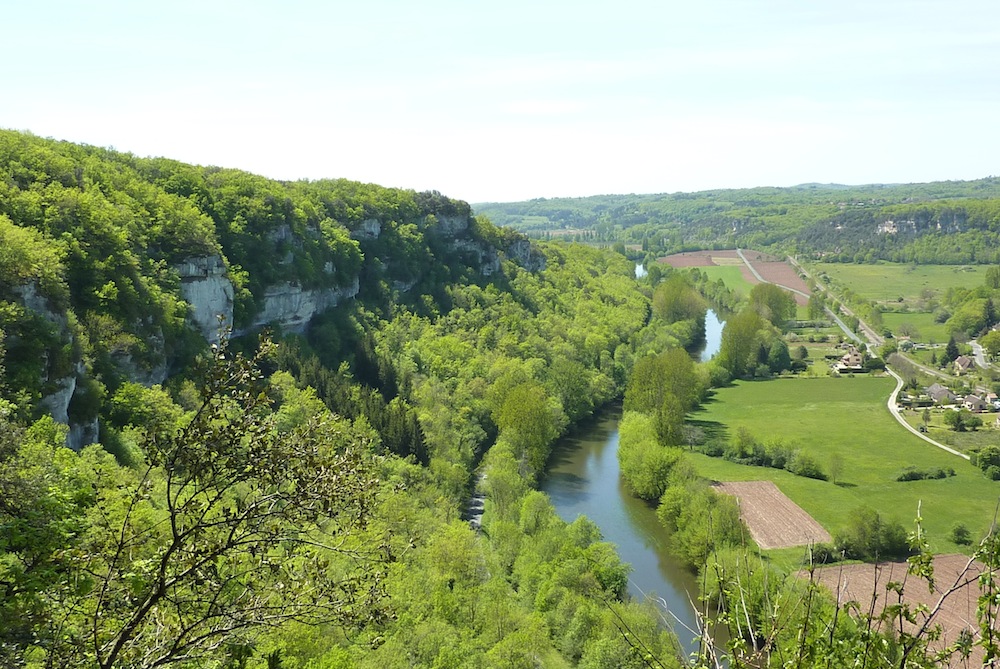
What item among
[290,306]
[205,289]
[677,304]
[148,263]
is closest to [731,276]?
[677,304]

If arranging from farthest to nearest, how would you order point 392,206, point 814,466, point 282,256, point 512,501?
point 392,206 → point 282,256 → point 814,466 → point 512,501

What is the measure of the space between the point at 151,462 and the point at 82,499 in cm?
273

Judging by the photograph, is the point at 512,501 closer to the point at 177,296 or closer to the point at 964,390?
the point at 177,296

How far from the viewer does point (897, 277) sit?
135500mm

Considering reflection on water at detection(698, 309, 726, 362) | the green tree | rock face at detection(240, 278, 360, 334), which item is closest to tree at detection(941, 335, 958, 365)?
reflection on water at detection(698, 309, 726, 362)

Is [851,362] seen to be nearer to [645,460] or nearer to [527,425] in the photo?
[645,460]

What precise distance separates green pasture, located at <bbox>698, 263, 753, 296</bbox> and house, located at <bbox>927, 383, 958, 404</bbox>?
5174cm

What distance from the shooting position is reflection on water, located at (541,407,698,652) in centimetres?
2973

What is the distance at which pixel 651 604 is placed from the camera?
77.5 ft

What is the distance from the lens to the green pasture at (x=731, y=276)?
12029 cm

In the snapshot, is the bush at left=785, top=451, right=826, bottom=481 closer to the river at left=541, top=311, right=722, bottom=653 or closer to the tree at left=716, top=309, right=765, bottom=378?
the river at left=541, top=311, right=722, bottom=653

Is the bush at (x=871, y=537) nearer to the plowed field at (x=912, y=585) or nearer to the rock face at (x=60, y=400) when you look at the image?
the plowed field at (x=912, y=585)

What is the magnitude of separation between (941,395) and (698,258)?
364 feet

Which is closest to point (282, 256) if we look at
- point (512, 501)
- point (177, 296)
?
point (177, 296)
